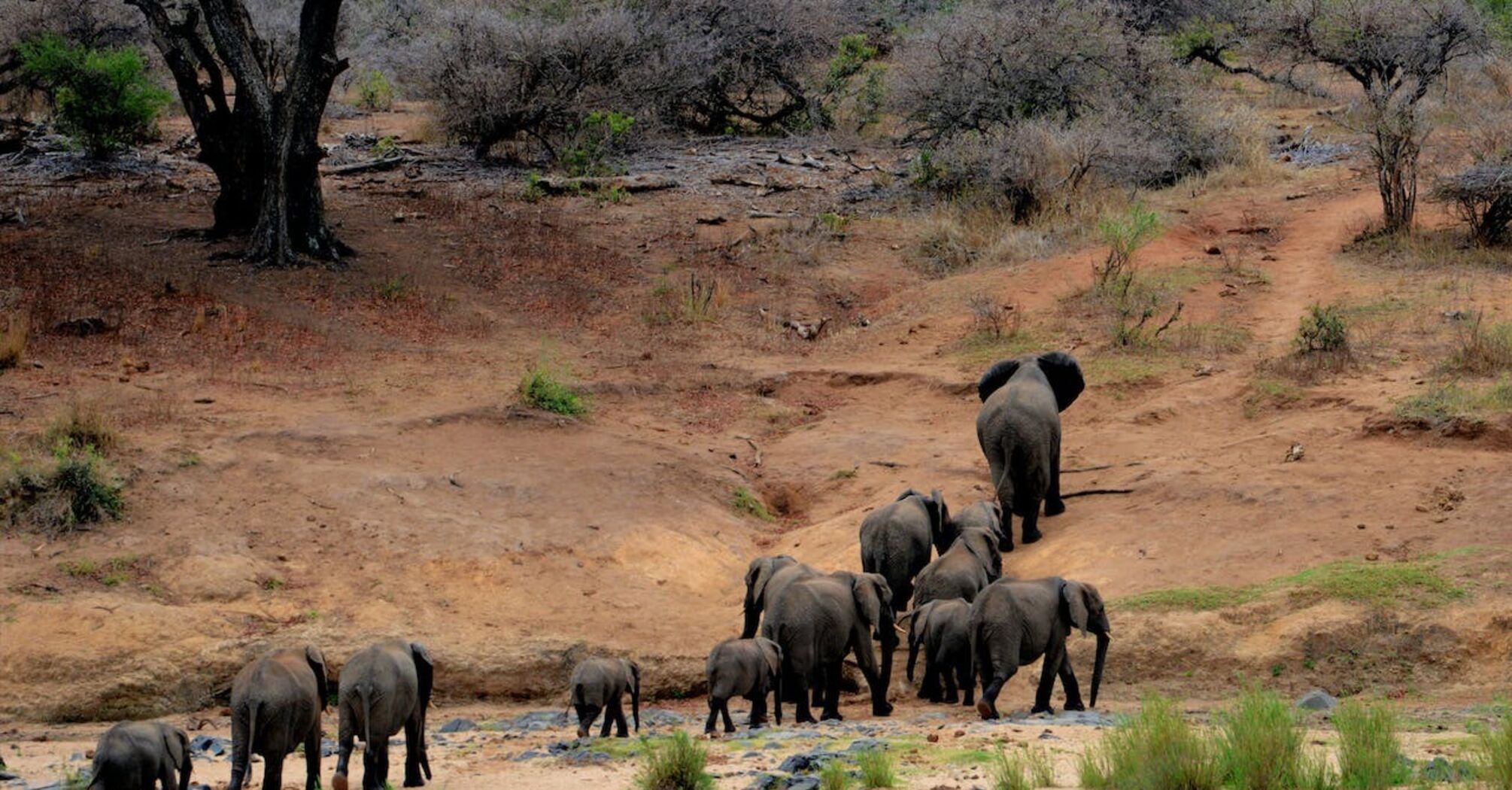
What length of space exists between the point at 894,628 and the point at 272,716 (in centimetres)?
467

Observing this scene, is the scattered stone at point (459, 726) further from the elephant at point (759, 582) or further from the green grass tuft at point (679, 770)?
the green grass tuft at point (679, 770)

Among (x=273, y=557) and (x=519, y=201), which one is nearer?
(x=273, y=557)

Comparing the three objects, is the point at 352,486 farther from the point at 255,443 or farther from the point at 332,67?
the point at 332,67

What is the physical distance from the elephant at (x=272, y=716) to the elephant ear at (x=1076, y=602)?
478 centimetres

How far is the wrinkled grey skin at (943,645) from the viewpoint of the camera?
36.8 ft

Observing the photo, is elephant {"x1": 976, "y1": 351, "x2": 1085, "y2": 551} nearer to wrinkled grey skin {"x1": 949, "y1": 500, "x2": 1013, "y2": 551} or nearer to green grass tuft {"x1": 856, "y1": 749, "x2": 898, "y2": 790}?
wrinkled grey skin {"x1": 949, "y1": 500, "x2": 1013, "y2": 551}

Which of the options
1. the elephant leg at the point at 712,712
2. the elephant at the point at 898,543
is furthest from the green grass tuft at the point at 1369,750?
the elephant at the point at 898,543

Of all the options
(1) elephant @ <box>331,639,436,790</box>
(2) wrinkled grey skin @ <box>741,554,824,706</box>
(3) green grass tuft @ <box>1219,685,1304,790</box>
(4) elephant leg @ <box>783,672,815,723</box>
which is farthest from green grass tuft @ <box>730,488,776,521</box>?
(3) green grass tuft @ <box>1219,685,1304,790</box>

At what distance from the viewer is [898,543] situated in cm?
1335

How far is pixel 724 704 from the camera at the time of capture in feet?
35.0

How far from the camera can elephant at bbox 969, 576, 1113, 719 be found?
10617 mm

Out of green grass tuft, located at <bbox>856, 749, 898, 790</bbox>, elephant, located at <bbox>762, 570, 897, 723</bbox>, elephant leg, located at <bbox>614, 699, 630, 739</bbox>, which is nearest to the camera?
green grass tuft, located at <bbox>856, 749, 898, 790</bbox>

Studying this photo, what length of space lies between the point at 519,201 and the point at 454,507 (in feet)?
42.3

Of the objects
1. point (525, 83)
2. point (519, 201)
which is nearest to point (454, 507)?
point (519, 201)
